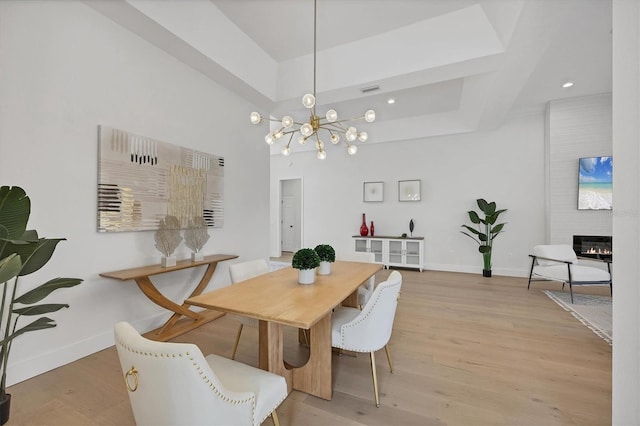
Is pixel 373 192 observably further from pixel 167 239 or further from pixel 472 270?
pixel 167 239

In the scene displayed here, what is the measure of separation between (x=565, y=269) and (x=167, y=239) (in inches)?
198

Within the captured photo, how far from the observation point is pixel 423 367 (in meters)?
2.19

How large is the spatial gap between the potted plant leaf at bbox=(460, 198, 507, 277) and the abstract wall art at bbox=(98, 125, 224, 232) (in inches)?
177

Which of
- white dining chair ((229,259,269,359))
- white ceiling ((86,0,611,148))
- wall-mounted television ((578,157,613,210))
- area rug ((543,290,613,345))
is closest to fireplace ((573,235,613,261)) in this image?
wall-mounted television ((578,157,613,210))

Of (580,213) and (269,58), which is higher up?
(269,58)

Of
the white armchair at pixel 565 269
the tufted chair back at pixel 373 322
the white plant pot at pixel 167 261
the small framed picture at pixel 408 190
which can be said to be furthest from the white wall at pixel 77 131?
the white armchair at pixel 565 269

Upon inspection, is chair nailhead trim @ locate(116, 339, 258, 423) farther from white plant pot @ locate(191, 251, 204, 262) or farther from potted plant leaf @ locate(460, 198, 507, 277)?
potted plant leaf @ locate(460, 198, 507, 277)

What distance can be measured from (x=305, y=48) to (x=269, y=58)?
538 millimetres

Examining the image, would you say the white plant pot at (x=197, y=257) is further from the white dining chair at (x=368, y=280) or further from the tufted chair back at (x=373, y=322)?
the tufted chair back at (x=373, y=322)

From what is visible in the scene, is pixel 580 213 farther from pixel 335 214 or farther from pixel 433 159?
pixel 335 214

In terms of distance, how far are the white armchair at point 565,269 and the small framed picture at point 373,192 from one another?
2.98m

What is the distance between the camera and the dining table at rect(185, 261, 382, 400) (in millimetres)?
1498

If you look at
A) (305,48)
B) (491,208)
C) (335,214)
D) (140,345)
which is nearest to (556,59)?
(491,208)

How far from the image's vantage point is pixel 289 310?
1.49m
